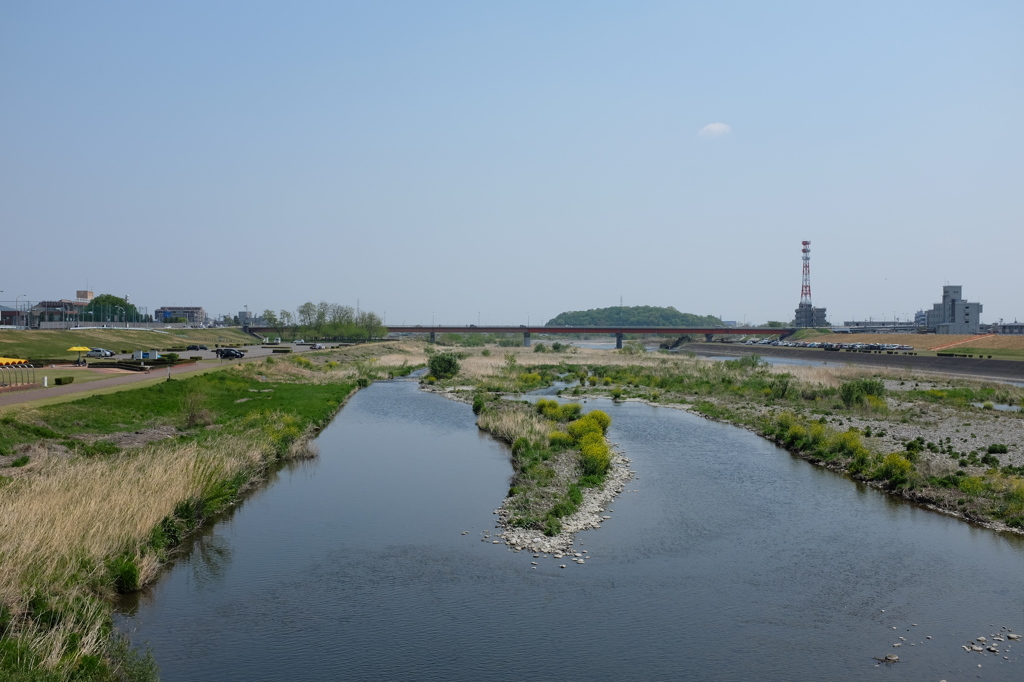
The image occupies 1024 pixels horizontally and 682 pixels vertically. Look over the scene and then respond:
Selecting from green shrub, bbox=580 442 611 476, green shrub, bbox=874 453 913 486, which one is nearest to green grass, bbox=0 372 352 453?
green shrub, bbox=580 442 611 476

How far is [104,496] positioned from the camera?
2516 centimetres

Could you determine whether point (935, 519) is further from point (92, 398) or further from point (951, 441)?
point (92, 398)

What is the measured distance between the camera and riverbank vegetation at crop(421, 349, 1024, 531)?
109 feet

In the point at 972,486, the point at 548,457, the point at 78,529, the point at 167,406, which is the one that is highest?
the point at 167,406

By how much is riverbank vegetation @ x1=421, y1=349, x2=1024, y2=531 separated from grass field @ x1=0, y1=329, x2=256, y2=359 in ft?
180

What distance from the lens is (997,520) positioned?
95.7 ft

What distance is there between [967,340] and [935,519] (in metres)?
132

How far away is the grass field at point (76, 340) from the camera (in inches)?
3812

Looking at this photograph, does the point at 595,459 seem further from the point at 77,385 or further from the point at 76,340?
the point at 76,340

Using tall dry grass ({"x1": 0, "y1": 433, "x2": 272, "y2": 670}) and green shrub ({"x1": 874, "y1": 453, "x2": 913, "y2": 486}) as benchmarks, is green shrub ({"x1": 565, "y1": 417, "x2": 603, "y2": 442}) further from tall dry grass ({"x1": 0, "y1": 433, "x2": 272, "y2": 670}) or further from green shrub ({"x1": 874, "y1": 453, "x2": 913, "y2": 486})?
tall dry grass ({"x1": 0, "y1": 433, "x2": 272, "y2": 670})

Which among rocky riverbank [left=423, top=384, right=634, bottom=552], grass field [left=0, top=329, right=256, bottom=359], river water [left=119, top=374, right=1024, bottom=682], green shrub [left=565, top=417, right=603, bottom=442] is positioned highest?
grass field [left=0, top=329, right=256, bottom=359]

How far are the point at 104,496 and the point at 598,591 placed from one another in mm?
16390

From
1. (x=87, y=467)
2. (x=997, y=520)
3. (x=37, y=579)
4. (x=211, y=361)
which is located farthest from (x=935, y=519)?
(x=211, y=361)

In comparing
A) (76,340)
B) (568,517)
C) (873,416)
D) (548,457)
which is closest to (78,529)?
(568,517)
